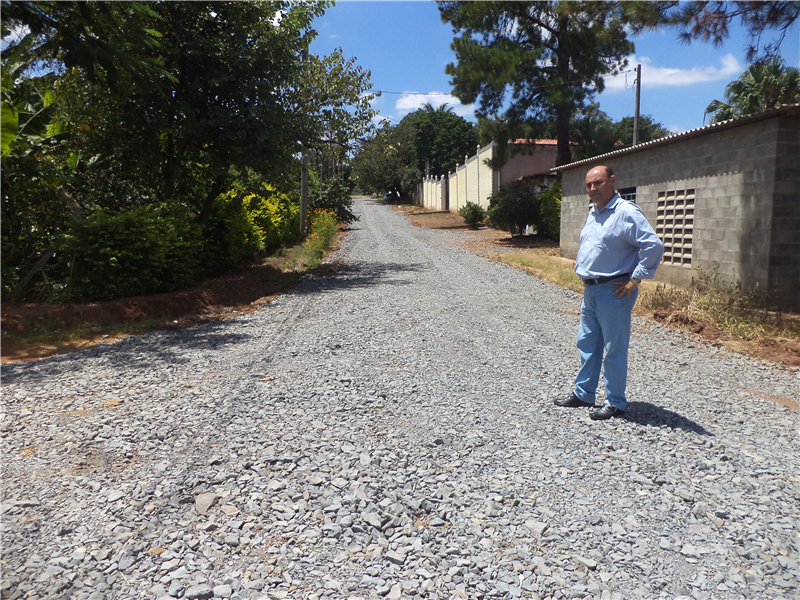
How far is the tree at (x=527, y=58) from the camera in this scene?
21.3m

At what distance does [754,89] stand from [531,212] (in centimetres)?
1224

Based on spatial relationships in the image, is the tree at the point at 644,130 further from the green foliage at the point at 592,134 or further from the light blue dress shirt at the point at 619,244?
the light blue dress shirt at the point at 619,244

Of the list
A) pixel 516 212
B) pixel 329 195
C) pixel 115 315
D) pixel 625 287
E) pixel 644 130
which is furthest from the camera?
pixel 644 130

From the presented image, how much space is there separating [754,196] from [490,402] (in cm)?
684

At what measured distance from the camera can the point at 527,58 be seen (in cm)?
2122

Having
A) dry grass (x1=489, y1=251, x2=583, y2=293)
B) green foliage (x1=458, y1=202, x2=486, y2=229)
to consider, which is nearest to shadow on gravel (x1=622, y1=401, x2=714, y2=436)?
dry grass (x1=489, y1=251, x2=583, y2=293)

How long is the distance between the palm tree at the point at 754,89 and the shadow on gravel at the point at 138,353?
66.3 ft

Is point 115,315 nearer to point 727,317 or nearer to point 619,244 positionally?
point 619,244

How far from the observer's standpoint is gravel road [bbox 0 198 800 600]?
8.58ft

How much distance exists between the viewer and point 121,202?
11617 mm

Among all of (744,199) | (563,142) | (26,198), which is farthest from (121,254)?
(563,142)

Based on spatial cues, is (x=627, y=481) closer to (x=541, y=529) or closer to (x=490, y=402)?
(x=541, y=529)

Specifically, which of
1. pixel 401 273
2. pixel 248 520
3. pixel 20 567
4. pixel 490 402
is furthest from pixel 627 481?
pixel 401 273

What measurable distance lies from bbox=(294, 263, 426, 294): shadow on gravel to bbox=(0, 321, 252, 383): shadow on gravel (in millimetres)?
3919
